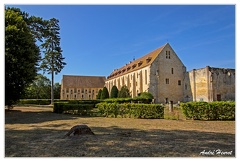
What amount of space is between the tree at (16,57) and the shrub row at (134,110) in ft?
24.7

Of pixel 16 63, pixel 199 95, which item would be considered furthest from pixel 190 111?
pixel 199 95

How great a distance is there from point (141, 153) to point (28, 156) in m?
3.08

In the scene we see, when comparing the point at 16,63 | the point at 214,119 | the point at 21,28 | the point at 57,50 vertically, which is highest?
the point at 57,50

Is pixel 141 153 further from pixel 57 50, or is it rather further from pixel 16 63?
pixel 57 50

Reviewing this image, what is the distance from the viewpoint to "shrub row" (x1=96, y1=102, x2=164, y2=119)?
1588 centimetres

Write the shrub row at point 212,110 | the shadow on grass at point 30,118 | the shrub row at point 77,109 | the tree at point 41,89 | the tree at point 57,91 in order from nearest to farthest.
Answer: the shadow on grass at point 30,118, the shrub row at point 212,110, the shrub row at point 77,109, the tree at point 41,89, the tree at point 57,91

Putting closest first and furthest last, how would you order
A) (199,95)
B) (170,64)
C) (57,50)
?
(57,50) → (199,95) → (170,64)

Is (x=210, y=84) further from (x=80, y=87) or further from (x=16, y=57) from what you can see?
(x=80, y=87)

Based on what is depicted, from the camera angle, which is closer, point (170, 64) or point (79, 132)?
point (79, 132)

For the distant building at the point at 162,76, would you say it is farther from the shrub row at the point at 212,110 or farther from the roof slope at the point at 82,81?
the roof slope at the point at 82,81

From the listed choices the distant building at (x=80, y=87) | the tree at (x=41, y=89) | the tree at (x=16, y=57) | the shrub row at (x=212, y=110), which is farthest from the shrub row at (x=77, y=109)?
the distant building at (x=80, y=87)

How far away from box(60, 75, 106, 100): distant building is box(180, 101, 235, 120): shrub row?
63.4 metres

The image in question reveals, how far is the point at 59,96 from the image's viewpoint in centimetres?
7738

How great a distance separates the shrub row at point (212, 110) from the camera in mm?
14664
